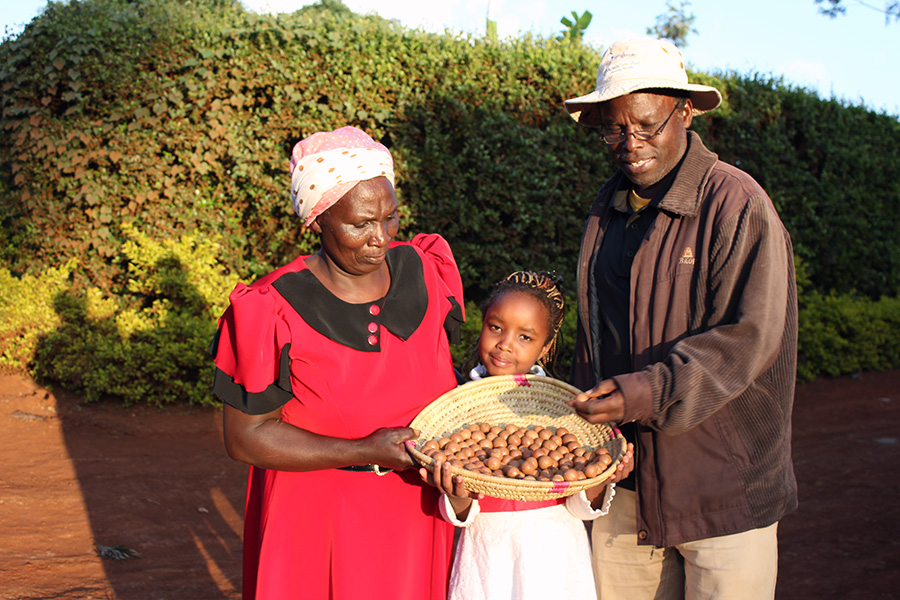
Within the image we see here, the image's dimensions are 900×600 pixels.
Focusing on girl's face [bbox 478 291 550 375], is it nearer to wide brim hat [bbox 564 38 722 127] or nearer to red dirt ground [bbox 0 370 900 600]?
wide brim hat [bbox 564 38 722 127]

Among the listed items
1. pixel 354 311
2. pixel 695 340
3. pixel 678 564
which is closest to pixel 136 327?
pixel 354 311

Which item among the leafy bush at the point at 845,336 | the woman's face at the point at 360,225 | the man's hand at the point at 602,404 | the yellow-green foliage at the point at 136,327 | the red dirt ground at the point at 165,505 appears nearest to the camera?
the man's hand at the point at 602,404

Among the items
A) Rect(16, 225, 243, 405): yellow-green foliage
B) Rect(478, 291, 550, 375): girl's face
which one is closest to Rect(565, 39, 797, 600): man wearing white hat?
Rect(478, 291, 550, 375): girl's face

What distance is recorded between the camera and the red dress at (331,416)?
224cm

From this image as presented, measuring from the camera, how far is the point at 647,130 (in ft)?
7.71

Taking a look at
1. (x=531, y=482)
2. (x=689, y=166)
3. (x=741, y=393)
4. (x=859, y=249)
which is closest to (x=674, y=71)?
(x=689, y=166)

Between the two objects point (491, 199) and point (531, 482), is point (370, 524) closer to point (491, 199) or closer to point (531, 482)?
point (531, 482)

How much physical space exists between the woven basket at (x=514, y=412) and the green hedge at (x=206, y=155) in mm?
4741

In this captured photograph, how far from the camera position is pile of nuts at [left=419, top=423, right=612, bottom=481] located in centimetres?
223

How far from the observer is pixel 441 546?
2.49 m

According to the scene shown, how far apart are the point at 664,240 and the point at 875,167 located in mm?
9731

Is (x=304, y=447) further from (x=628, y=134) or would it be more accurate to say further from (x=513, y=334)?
(x=628, y=134)

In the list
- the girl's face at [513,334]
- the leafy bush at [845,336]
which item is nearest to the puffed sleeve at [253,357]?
the girl's face at [513,334]

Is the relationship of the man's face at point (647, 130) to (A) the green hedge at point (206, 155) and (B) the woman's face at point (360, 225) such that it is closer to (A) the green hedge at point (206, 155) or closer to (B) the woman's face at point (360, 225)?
(B) the woman's face at point (360, 225)
